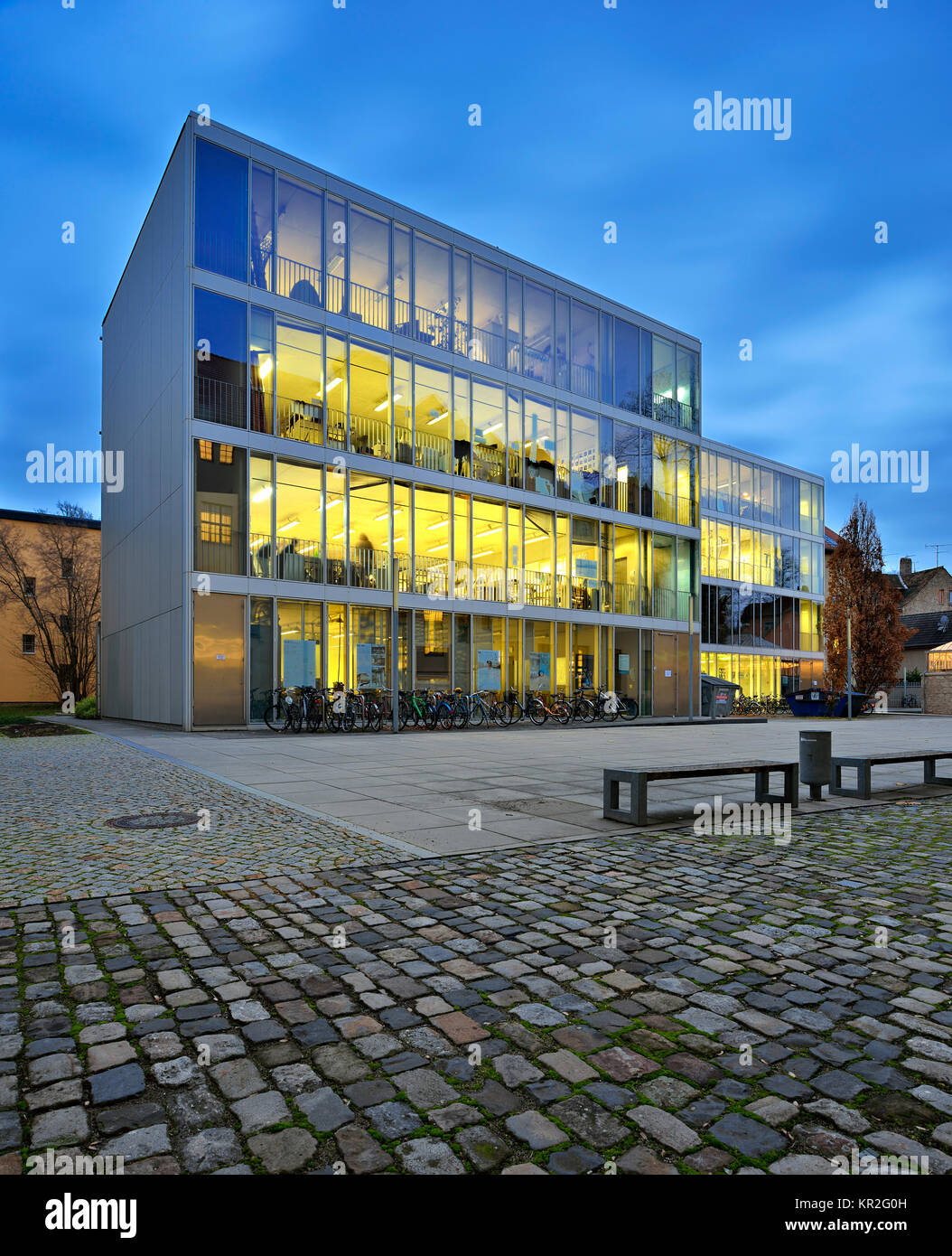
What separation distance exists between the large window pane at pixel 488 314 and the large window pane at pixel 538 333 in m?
1.23

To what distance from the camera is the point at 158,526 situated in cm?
2409

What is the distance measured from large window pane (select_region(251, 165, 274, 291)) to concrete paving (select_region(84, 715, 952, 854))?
13.0 m

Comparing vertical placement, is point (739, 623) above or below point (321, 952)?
above

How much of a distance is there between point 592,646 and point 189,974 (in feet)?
91.9

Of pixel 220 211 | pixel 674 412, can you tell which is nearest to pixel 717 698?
pixel 674 412

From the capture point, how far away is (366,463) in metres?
24.4

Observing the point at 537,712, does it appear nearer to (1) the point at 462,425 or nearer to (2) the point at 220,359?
(1) the point at 462,425

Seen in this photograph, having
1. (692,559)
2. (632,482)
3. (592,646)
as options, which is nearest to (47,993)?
(592,646)

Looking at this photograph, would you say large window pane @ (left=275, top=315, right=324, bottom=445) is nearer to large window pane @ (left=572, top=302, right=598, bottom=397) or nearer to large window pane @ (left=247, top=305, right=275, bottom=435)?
large window pane @ (left=247, top=305, right=275, bottom=435)

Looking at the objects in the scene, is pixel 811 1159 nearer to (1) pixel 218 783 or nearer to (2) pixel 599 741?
(1) pixel 218 783

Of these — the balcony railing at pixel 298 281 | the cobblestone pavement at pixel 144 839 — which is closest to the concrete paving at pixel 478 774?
the cobblestone pavement at pixel 144 839

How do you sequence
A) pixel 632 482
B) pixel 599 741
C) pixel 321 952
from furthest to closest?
pixel 632 482
pixel 599 741
pixel 321 952

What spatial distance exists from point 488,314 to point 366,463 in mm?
8309

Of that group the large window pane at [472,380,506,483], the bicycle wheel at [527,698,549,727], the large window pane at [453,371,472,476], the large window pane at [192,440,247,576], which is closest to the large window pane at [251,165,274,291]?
the large window pane at [192,440,247,576]
